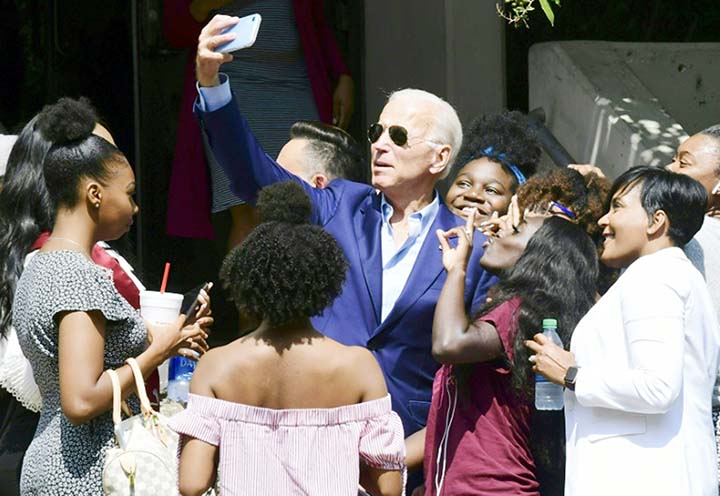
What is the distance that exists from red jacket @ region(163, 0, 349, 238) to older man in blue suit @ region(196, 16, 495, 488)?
1.78 meters

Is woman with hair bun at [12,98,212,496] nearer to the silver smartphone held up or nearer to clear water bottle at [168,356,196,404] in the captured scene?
clear water bottle at [168,356,196,404]

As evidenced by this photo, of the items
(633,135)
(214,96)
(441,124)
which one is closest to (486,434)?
(441,124)

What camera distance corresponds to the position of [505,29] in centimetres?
859

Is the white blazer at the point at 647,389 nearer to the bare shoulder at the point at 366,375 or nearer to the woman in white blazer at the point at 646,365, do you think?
the woman in white blazer at the point at 646,365

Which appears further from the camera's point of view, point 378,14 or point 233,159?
point 378,14

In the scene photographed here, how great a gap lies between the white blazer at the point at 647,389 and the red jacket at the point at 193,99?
10.2 ft

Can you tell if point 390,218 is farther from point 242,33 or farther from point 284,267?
point 284,267

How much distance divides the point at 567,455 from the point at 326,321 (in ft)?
3.62

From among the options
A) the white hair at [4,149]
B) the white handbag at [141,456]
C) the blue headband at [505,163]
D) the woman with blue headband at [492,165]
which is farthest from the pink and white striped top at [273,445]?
the blue headband at [505,163]

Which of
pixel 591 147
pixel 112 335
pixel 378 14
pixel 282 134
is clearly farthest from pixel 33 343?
pixel 378 14

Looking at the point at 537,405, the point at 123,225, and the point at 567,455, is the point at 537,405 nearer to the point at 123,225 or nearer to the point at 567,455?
the point at 567,455

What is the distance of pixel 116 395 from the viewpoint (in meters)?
4.39

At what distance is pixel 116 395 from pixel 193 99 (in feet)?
11.7

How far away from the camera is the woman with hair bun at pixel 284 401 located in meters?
4.11
